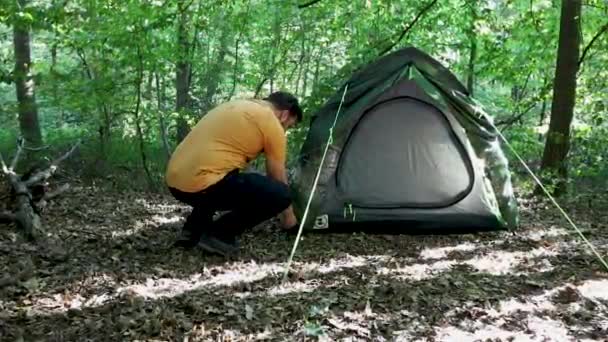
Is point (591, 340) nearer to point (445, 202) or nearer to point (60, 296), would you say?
point (445, 202)

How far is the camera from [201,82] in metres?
11.5

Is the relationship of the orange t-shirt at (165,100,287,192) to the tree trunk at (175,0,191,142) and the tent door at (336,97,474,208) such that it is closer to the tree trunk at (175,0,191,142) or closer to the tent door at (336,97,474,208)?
the tent door at (336,97,474,208)

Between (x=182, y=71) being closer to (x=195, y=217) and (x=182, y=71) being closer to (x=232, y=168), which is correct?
(x=195, y=217)

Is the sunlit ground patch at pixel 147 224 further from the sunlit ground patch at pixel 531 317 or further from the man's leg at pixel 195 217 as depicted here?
the sunlit ground patch at pixel 531 317

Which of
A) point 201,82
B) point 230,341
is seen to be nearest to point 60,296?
point 230,341

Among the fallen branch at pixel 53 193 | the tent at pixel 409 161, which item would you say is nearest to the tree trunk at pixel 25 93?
the fallen branch at pixel 53 193

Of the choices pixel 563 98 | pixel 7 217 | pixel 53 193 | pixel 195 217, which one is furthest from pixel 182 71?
pixel 195 217

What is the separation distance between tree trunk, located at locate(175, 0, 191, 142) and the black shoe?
11.4 feet

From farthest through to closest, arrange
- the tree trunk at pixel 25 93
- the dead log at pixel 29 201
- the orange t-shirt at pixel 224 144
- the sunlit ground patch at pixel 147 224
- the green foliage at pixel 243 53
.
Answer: the tree trunk at pixel 25 93 → the green foliage at pixel 243 53 → the sunlit ground patch at pixel 147 224 → the dead log at pixel 29 201 → the orange t-shirt at pixel 224 144

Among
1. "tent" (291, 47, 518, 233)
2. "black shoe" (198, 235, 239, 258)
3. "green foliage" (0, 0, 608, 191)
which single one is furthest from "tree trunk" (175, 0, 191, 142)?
"black shoe" (198, 235, 239, 258)

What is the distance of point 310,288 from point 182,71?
7.52 m

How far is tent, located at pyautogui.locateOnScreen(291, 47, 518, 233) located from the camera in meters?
5.21

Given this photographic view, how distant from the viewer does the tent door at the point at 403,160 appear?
17.4 ft

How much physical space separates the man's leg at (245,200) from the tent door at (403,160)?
1.09 m
